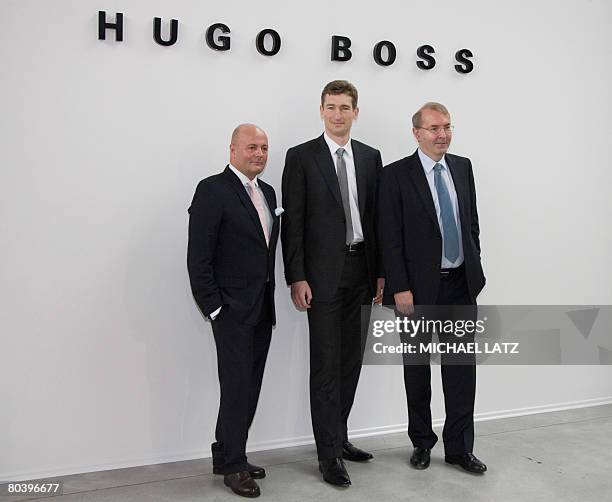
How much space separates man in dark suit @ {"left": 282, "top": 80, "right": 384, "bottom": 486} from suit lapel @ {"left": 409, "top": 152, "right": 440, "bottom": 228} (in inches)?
9.7

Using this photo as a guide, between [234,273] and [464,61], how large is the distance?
1952 millimetres

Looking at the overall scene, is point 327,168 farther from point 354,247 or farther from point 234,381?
point 234,381

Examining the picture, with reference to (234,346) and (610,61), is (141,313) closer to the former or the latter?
(234,346)

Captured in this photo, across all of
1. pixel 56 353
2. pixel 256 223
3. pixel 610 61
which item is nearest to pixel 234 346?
pixel 256 223

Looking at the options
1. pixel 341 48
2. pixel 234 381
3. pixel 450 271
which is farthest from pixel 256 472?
pixel 341 48

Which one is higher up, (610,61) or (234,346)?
(610,61)

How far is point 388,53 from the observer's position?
3959mm

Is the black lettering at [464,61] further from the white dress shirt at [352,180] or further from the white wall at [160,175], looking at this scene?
the white dress shirt at [352,180]

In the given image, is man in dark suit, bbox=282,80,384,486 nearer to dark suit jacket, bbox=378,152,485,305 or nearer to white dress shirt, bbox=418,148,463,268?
dark suit jacket, bbox=378,152,485,305

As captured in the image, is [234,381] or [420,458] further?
[420,458]

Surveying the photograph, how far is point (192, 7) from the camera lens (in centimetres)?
351

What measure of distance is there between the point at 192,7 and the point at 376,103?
109 centimetres

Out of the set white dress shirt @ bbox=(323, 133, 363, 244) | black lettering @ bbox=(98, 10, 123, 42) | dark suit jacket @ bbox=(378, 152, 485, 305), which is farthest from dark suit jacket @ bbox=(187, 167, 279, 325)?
black lettering @ bbox=(98, 10, 123, 42)

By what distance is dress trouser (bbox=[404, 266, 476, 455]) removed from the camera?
3408 mm
